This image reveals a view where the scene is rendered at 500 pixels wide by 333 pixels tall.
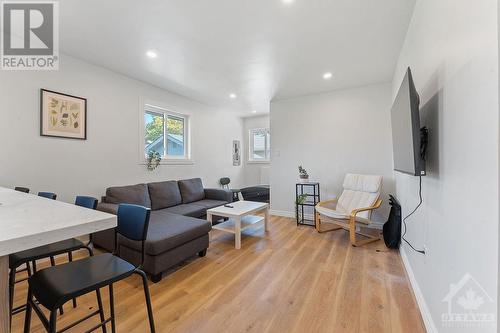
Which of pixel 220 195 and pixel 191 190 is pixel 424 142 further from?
pixel 191 190

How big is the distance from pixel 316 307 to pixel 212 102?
14.0ft

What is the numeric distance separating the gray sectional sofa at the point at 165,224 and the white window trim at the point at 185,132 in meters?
0.43

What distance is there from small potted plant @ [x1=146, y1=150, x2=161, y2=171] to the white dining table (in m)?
2.73

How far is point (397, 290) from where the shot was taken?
193 centimetres

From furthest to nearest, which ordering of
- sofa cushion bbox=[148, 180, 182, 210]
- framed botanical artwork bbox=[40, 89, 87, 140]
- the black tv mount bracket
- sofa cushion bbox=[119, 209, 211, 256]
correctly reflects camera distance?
sofa cushion bbox=[148, 180, 182, 210], framed botanical artwork bbox=[40, 89, 87, 140], sofa cushion bbox=[119, 209, 211, 256], the black tv mount bracket

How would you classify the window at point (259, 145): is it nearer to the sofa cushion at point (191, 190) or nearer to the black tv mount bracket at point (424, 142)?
the sofa cushion at point (191, 190)

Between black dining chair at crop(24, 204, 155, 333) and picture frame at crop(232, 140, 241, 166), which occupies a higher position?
picture frame at crop(232, 140, 241, 166)

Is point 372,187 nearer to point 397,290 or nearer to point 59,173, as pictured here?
point 397,290

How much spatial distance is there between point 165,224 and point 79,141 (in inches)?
63.6

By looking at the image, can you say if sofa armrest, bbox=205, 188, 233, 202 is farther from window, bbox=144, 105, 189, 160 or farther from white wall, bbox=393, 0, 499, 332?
white wall, bbox=393, 0, 499, 332

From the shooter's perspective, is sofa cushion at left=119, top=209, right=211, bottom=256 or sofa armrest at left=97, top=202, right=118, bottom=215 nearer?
sofa cushion at left=119, top=209, right=211, bottom=256

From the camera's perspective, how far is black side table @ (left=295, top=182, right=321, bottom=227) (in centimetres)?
404

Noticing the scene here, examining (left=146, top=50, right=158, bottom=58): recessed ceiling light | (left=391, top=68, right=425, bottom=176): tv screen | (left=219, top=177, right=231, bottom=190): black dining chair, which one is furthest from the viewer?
(left=219, top=177, right=231, bottom=190): black dining chair

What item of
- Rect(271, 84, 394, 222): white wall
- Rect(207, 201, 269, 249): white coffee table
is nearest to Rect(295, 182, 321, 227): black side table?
Rect(271, 84, 394, 222): white wall
